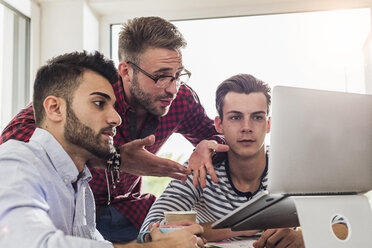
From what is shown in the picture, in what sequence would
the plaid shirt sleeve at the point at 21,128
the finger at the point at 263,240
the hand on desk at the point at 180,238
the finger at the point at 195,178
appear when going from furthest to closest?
1. the finger at the point at 195,178
2. the plaid shirt sleeve at the point at 21,128
3. the finger at the point at 263,240
4. the hand on desk at the point at 180,238

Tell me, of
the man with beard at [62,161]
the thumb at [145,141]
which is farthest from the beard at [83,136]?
the thumb at [145,141]

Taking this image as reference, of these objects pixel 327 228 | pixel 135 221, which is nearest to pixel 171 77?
pixel 135 221

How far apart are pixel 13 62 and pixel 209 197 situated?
152cm

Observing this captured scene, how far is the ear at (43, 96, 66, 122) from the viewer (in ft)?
3.96

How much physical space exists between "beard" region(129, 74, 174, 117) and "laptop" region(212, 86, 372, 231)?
841 mm

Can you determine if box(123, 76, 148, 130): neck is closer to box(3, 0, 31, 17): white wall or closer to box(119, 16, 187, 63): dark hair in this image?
box(119, 16, 187, 63): dark hair

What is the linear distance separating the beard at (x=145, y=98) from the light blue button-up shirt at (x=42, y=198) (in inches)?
23.2

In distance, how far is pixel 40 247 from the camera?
819 mm

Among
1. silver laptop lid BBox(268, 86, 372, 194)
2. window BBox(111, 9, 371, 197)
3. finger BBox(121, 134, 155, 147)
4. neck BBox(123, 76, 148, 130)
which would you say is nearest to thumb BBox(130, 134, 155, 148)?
finger BBox(121, 134, 155, 147)

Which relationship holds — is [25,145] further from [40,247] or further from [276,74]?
[276,74]

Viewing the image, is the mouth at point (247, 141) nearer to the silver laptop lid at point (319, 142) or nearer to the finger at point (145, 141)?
the finger at point (145, 141)

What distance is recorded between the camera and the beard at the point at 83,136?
1211 millimetres

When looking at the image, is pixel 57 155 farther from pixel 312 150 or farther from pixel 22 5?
pixel 22 5

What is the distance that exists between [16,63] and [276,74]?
1.57 metres
